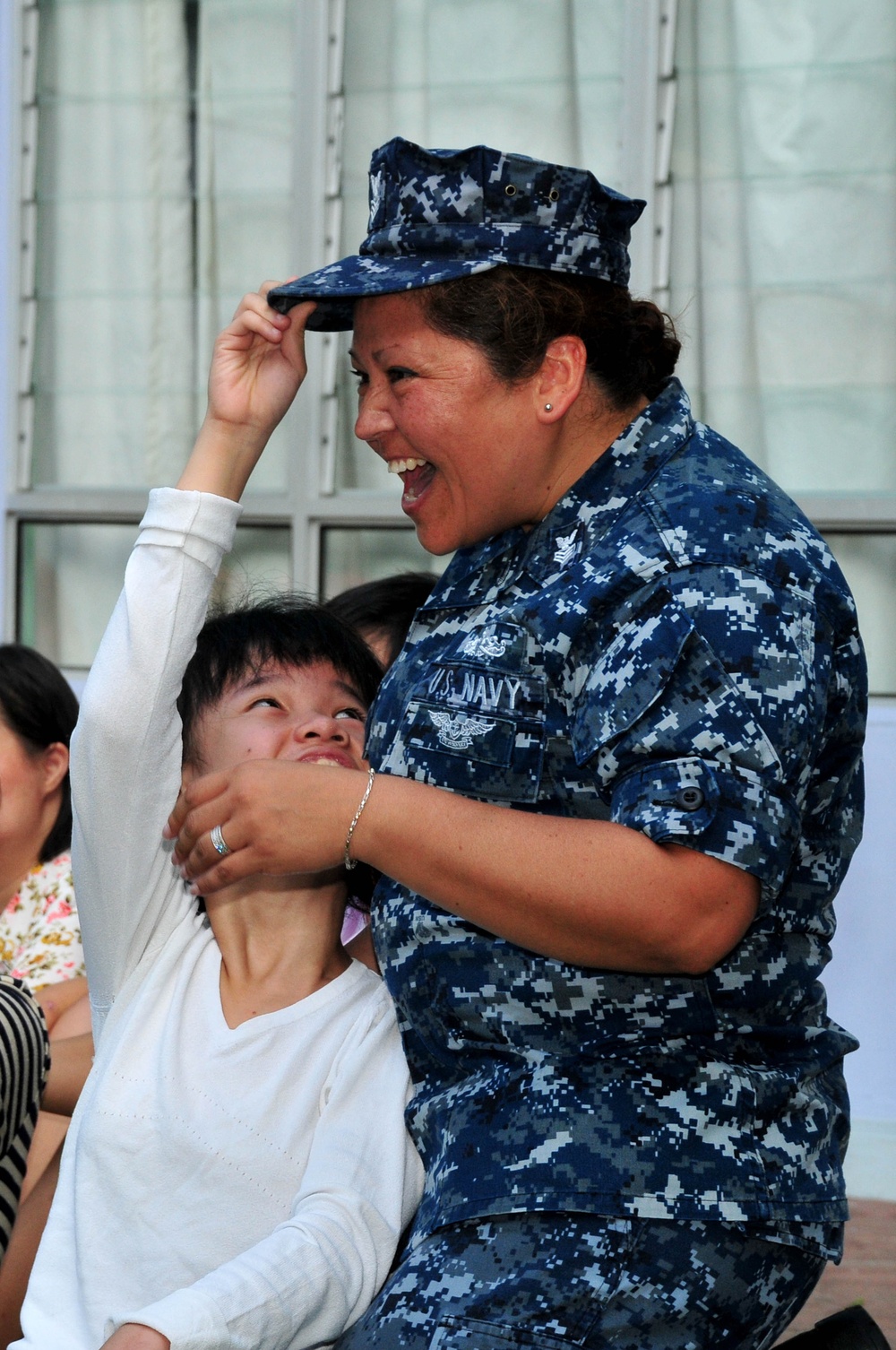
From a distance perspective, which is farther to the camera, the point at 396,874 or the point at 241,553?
the point at 241,553

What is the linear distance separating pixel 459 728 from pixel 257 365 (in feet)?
1.96

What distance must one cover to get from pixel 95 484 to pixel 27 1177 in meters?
3.04

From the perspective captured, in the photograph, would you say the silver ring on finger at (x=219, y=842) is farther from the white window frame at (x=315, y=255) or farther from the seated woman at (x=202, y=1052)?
the white window frame at (x=315, y=255)

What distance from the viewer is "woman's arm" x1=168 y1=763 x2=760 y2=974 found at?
1450mm

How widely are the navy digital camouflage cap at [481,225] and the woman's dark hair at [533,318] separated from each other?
0.06ft

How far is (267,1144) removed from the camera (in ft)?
5.92

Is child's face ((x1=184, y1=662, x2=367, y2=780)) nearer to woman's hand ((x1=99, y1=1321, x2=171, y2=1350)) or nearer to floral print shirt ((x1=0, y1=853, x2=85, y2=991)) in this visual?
woman's hand ((x1=99, y1=1321, x2=171, y2=1350))

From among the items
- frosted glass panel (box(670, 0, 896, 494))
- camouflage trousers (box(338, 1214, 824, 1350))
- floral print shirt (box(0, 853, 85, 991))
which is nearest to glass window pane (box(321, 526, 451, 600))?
frosted glass panel (box(670, 0, 896, 494))

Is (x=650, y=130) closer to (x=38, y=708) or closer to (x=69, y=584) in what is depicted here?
(x=69, y=584)

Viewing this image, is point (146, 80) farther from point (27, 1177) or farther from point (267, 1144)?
point (267, 1144)

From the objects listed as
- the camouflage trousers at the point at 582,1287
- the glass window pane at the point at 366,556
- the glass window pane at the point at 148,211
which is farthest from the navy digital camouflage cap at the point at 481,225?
the glass window pane at the point at 148,211

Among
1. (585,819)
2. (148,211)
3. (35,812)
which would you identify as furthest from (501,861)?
(148,211)

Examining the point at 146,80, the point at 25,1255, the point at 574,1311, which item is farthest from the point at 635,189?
the point at 574,1311

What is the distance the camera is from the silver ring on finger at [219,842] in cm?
160
